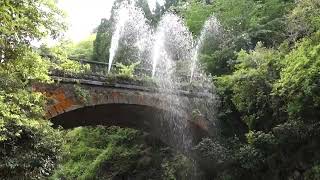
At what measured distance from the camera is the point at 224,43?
2028 cm

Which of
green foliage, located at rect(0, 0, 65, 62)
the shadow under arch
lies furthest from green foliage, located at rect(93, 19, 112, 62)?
green foliage, located at rect(0, 0, 65, 62)

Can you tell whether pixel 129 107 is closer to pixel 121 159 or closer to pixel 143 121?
pixel 143 121

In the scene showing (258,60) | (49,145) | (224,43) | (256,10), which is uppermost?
(256,10)

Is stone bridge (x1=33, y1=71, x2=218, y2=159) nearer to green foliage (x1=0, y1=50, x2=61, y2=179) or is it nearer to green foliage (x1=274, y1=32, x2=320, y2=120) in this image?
green foliage (x1=0, y1=50, x2=61, y2=179)

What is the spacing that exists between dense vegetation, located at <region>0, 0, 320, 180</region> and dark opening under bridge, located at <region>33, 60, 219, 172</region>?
38.8 inches

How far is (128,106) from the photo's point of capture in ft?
51.8

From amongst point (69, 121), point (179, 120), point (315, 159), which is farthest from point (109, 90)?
point (315, 159)

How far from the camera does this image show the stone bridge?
13.7 m

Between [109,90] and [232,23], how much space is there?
29.4ft

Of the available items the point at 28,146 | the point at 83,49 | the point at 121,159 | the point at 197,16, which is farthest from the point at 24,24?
the point at 83,49

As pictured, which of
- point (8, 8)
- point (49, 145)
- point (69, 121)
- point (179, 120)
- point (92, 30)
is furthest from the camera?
point (92, 30)

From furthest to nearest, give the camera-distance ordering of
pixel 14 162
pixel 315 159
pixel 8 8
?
1. pixel 315 159
2. pixel 14 162
3. pixel 8 8

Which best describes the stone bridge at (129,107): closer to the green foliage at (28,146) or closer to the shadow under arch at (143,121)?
the shadow under arch at (143,121)

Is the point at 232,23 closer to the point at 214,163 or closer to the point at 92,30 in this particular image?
the point at 214,163
